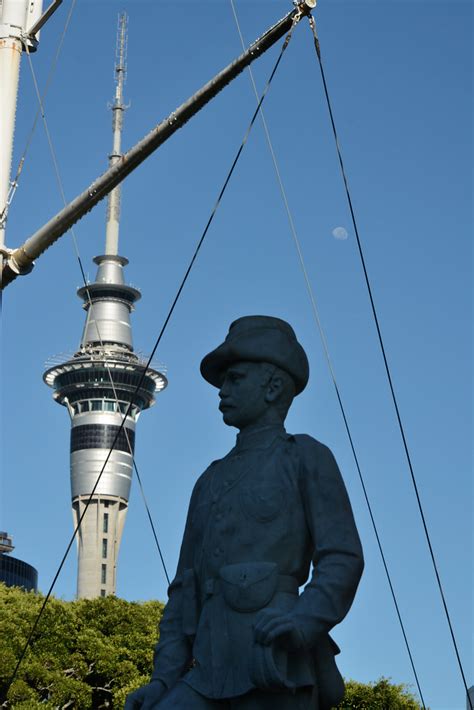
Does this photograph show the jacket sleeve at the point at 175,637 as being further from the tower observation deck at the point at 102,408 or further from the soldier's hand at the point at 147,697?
the tower observation deck at the point at 102,408

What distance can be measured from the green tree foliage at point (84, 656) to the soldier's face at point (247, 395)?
3295 cm

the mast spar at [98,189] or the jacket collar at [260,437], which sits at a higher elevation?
the mast spar at [98,189]

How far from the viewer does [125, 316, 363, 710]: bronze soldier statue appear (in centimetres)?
714

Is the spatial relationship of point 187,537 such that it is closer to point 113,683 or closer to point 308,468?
point 308,468


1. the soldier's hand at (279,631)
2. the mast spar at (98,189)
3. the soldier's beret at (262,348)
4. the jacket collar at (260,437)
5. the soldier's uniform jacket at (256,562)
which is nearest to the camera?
the soldier's hand at (279,631)

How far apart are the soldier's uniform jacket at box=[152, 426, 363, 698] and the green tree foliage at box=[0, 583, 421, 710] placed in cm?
3284

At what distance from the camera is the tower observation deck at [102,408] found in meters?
134

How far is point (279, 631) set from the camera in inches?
271

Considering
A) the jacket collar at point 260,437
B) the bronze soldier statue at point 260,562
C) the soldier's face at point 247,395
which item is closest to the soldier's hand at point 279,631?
the bronze soldier statue at point 260,562

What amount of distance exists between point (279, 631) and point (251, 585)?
48 centimetres

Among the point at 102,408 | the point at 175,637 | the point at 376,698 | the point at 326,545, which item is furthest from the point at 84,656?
the point at 102,408

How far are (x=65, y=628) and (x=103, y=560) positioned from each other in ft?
312

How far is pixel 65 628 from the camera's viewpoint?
1820 inches

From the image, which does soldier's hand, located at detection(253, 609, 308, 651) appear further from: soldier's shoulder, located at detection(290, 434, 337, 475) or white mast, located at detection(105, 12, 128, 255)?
white mast, located at detection(105, 12, 128, 255)
